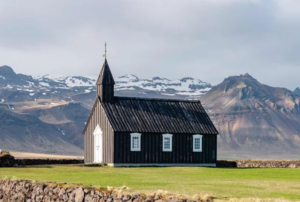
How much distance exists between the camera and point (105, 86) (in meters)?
59.6

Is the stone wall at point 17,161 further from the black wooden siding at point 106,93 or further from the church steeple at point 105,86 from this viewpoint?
the church steeple at point 105,86

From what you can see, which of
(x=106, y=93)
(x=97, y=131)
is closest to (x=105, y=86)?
(x=106, y=93)

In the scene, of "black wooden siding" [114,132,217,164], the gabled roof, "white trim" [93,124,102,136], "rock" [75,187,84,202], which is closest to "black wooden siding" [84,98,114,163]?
"white trim" [93,124,102,136]

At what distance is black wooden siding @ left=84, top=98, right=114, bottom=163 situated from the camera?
5588 cm

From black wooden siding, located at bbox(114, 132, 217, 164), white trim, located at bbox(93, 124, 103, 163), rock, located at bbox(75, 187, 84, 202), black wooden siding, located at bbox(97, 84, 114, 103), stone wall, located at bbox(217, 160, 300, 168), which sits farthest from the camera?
stone wall, located at bbox(217, 160, 300, 168)

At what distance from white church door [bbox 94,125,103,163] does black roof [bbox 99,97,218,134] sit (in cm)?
241

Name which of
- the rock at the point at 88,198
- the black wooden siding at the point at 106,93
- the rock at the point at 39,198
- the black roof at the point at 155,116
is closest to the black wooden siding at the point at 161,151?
the black roof at the point at 155,116

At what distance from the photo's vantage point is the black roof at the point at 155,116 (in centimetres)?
5675

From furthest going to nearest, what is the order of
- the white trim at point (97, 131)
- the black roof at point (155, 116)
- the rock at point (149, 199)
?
the white trim at point (97, 131) < the black roof at point (155, 116) < the rock at point (149, 199)

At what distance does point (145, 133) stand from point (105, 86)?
6470 millimetres

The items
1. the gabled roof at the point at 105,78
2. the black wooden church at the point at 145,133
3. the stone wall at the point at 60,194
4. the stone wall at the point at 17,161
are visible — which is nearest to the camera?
the stone wall at the point at 60,194

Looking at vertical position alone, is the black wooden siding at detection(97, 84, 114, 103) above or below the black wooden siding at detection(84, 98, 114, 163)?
above

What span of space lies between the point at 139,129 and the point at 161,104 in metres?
5.98

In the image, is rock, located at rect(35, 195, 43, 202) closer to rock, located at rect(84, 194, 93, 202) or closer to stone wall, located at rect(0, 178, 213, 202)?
stone wall, located at rect(0, 178, 213, 202)
